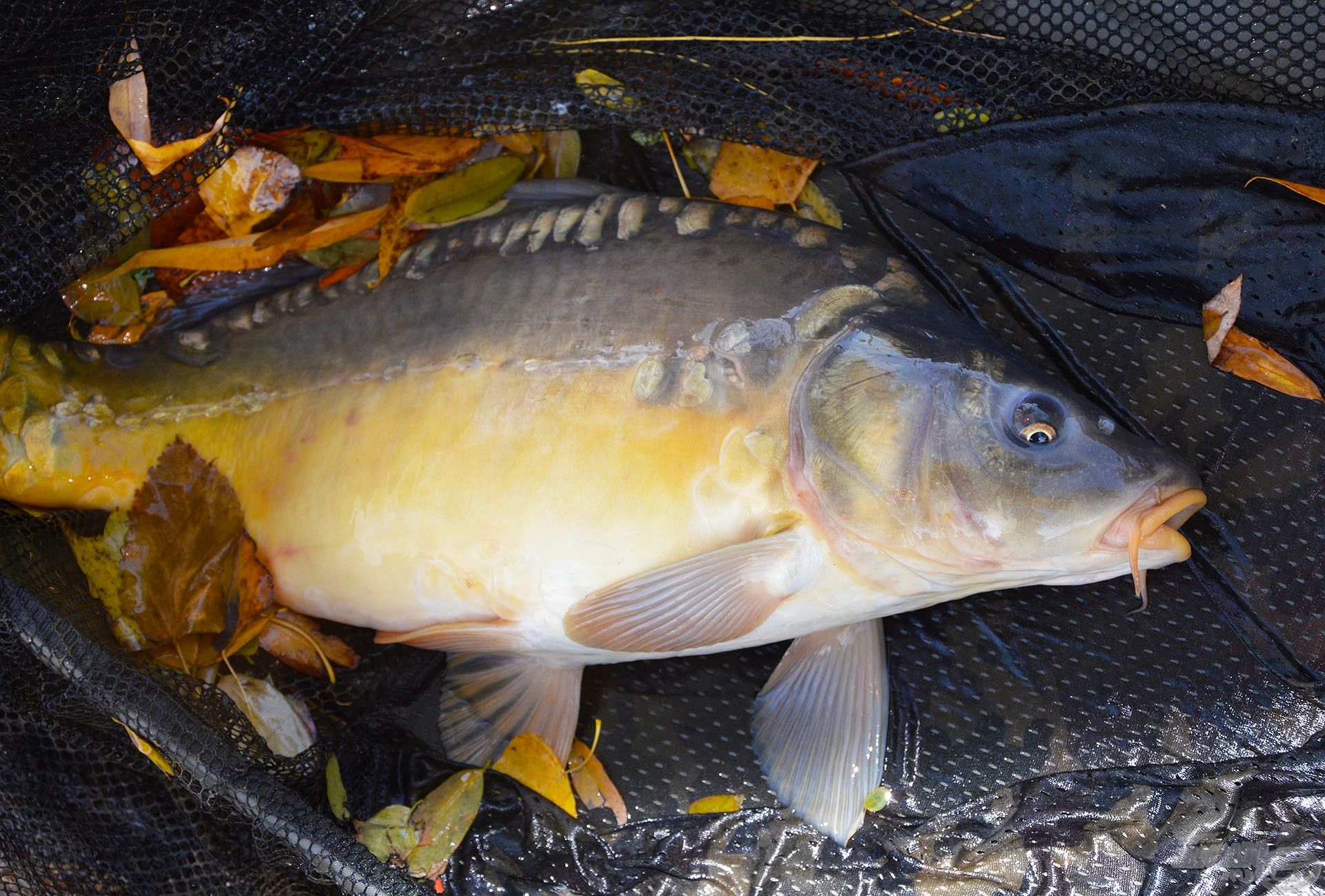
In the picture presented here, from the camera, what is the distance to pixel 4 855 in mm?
1923

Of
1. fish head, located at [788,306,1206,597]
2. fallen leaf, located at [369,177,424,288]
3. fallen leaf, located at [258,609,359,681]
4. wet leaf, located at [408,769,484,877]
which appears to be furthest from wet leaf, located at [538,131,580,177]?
wet leaf, located at [408,769,484,877]

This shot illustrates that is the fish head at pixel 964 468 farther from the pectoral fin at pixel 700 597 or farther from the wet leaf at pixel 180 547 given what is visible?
the wet leaf at pixel 180 547

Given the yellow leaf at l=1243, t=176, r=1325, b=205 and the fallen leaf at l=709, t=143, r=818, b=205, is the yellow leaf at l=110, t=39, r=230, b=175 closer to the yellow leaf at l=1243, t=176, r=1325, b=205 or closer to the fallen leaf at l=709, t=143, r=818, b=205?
the fallen leaf at l=709, t=143, r=818, b=205

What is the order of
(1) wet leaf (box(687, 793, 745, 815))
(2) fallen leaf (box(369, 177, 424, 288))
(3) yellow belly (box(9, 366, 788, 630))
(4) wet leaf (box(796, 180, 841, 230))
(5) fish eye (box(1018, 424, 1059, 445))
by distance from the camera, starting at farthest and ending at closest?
1. (4) wet leaf (box(796, 180, 841, 230))
2. (1) wet leaf (box(687, 793, 745, 815))
3. (2) fallen leaf (box(369, 177, 424, 288))
4. (3) yellow belly (box(9, 366, 788, 630))
5. (5) fish eye (box(1018, 424, 1059, 445))

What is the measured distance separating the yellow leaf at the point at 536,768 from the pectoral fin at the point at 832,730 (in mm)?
424

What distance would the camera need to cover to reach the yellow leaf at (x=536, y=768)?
2.25 meters

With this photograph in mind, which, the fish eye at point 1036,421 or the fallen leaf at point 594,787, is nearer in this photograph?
the fish eye at point 1036,421

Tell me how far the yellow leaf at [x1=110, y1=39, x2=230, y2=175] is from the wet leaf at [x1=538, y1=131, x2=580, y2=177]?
0.75 metres

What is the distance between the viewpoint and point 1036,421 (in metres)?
1.81

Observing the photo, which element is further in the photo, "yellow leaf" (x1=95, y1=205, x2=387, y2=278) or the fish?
"yellow leaf" (x1=95, y1=205, x2=387, y2=278)

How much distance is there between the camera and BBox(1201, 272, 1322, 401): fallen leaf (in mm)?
2277

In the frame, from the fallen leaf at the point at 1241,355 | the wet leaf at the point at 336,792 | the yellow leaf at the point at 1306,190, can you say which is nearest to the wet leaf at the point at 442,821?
the wet leaf at the point at 336,792

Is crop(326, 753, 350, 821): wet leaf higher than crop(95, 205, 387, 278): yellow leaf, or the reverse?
crop(95, 205, 387, 278): yellow leaf

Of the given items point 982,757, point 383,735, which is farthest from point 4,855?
point 982,757
